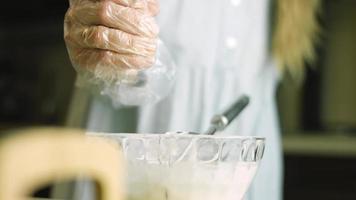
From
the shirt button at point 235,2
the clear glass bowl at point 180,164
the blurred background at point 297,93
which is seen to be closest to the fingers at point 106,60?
the clear glass bowl at point 180,164

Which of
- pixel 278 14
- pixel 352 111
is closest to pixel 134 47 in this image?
pixel 278 14

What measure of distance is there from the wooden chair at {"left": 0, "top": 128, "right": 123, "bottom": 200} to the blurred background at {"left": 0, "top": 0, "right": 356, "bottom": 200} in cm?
84

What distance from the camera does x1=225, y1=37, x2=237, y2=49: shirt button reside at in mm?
756

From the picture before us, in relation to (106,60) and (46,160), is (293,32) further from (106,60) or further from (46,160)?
(46,160)

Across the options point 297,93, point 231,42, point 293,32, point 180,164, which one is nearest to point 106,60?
point 180,164

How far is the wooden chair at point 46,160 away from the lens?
23 centimetres

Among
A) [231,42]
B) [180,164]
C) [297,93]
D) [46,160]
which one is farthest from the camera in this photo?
[297,93]

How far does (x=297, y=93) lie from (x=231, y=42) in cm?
124

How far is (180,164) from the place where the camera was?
411 mm

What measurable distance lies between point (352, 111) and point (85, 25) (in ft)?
4.96

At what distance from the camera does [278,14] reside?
83 centimetres

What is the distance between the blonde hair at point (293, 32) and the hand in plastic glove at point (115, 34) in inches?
12.5

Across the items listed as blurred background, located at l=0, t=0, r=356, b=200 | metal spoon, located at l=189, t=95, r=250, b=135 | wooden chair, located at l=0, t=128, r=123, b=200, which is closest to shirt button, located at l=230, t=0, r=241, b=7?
metal spoon, located at l=189, t=95, r=250, b=135

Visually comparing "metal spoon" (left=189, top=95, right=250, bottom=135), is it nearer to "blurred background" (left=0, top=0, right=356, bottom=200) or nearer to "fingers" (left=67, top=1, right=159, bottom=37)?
"fingers" (left=67, top=1, right=159, bottom=37)
